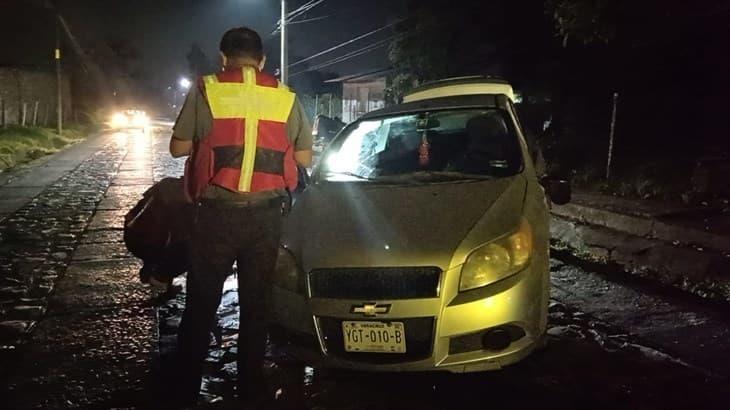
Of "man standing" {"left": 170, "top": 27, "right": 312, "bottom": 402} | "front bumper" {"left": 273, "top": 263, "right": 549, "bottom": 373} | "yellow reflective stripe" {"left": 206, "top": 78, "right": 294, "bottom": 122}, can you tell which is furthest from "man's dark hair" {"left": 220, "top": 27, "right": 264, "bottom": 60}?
"front bumper" {"left": 273, "top": 263, "right": 549, "bottom": 373}

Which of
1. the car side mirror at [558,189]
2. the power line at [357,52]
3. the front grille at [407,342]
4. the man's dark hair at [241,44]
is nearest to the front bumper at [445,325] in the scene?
the front grille at [407,342]

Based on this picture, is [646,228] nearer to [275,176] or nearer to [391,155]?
[391,155]

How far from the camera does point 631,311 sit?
17.1 ft

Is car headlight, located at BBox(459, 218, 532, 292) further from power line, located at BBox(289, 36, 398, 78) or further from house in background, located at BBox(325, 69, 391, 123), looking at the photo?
house in background, located at BBox(325, 69, 391, 123)

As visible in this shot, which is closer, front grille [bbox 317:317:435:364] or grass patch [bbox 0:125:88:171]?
front grille [bbox 317:317:435:364]

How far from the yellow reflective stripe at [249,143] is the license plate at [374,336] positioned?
0.89 meters

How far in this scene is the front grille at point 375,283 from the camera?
334 cm

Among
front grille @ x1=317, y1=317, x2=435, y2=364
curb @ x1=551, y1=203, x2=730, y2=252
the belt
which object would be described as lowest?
front grille @ x1=317, y1=317, x2=435, y2=364

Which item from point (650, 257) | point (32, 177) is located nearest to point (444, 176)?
point (650, 257)

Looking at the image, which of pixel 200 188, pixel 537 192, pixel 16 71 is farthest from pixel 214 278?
pixel 16 71

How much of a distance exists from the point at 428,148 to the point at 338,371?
187 centimetres

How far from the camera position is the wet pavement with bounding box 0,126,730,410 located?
3.63 m

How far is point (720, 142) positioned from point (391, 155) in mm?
7684

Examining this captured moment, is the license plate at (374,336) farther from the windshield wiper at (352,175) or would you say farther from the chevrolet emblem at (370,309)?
the windshield wiper at (352,175)
